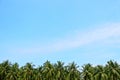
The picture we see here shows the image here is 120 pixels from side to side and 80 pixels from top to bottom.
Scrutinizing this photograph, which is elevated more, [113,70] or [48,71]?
[48,71]

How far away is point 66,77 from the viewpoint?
76625 mm

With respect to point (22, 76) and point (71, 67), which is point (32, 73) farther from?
point (71, 67)

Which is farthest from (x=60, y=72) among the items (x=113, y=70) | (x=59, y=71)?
(x=113, y=70)

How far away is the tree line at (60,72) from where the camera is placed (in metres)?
74.4

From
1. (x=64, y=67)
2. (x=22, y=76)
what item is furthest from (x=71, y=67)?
(x=22, y=76)

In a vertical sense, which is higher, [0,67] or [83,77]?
[0,67]

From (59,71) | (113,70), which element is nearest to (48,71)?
(59,71)

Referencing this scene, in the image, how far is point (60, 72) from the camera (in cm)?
7738

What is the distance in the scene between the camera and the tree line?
74.4 meters

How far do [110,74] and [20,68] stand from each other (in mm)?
29312

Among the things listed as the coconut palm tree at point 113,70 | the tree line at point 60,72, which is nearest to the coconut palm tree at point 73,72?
the tree line at point 60,72

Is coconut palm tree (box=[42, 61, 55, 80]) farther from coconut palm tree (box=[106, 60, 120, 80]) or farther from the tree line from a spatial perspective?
coconut palm tree (box=[106, 60, 120, 80])

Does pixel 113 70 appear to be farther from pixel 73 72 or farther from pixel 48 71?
pixel 48 71

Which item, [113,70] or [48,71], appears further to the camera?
[48,71]
